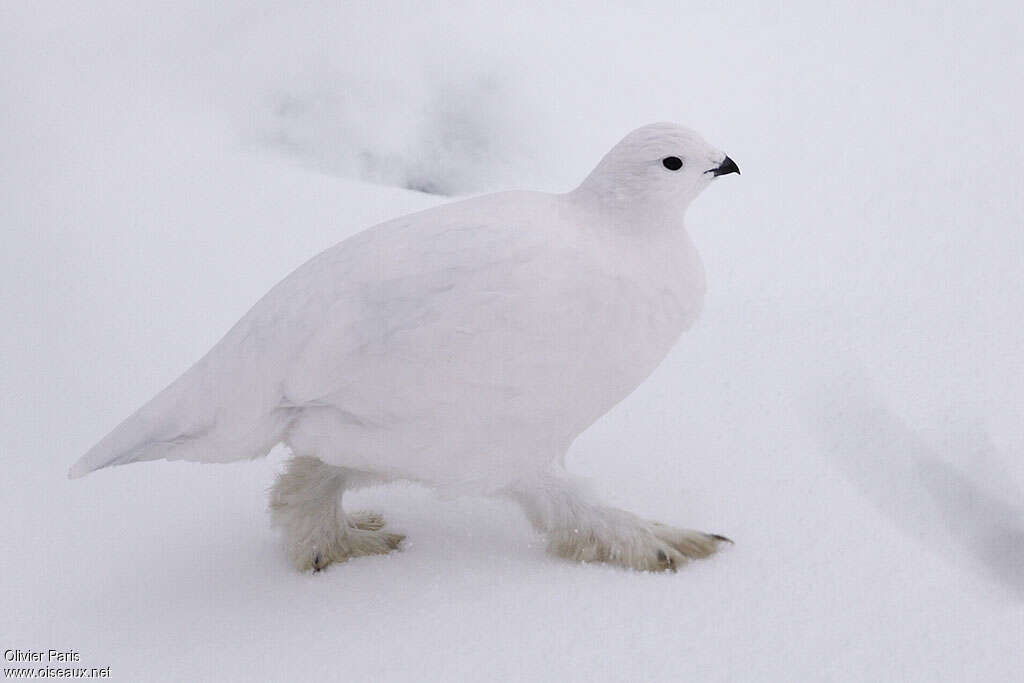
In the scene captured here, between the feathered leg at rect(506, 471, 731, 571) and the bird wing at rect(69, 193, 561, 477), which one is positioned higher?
the bird wing at rect(69, 193, 561, 477)

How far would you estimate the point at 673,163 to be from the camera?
6.78 feet

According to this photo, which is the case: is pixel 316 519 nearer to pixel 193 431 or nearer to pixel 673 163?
pixel 193 431

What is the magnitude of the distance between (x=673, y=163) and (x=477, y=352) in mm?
540

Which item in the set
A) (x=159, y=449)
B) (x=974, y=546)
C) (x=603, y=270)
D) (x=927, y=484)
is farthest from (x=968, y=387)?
(x=159, y=449)

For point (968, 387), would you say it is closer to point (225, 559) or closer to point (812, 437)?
point (812, 437)

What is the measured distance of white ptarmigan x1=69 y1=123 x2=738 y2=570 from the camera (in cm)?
191

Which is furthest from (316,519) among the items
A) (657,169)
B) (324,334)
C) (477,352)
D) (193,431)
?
(657,169)

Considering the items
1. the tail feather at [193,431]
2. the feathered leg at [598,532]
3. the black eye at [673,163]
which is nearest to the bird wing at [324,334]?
the tail feather at [193,431]

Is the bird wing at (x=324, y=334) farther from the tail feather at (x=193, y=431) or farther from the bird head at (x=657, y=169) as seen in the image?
the bird head at (x=657, y=169)

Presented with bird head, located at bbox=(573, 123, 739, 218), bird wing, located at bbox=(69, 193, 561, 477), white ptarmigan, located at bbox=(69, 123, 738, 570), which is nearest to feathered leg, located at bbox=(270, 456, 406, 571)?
white ptarmigan, located at bbox=(69, 123, 738, 570)

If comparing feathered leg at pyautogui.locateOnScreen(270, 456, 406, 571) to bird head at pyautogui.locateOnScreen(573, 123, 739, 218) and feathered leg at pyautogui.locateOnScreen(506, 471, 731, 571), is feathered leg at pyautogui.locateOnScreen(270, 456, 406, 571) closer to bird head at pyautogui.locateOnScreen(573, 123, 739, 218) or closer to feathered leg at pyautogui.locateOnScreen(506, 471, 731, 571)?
feathered leg at pyautogui.locateOnScreen(506, 471, 731, 571)

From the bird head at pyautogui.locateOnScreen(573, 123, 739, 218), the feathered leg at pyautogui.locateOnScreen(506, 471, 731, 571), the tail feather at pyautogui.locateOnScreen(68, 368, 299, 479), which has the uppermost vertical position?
the bird head at pyautogui.locateOnScreen(573, 123, 739, 218)

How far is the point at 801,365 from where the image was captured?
2.83 metres

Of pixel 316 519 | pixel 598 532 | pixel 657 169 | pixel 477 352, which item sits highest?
pixel 657 169
